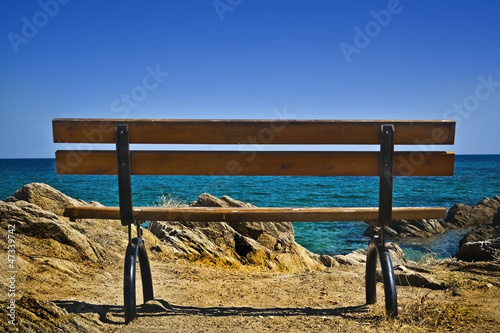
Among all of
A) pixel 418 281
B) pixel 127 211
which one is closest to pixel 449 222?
pixel 418 281

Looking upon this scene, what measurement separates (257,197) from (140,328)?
2524 centimetres

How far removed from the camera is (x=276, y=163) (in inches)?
132

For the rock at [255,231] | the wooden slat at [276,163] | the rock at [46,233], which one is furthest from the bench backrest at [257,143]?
the rock at [255,231]

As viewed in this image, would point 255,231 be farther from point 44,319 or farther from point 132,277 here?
point 44,319

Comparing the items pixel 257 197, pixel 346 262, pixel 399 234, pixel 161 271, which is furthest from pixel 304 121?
pixel 257 197

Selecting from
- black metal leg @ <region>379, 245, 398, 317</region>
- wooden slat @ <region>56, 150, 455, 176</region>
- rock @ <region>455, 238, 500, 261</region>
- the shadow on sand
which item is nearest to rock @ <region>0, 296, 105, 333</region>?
the shadow on sand

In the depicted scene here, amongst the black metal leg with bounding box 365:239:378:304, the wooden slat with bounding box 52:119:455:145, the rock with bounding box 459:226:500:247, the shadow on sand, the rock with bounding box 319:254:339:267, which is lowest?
the rock with bounding box 459:226:500:247

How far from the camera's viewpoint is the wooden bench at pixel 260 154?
10.7ft

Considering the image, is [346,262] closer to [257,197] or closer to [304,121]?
[304,121]

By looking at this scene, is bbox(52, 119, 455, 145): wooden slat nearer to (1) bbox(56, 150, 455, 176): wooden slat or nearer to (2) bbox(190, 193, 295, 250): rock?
(1) bbox(56, 150, 455, 176): wooden slat

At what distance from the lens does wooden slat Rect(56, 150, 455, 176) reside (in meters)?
3.35

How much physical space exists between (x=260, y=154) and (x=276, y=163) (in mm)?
138

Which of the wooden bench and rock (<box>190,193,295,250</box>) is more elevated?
the wooden bench

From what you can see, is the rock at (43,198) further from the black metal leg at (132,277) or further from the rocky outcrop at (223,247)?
the black metal leg at (132,277)
